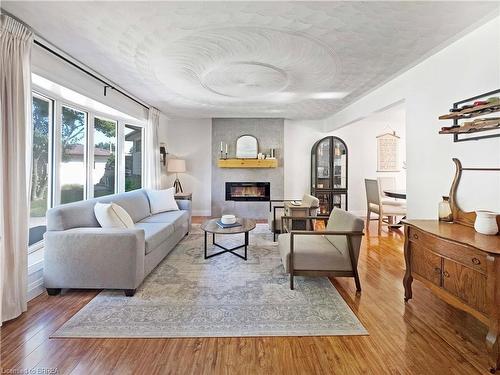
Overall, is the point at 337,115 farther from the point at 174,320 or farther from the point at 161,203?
the point at 174,320

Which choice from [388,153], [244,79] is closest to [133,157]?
[244,79]

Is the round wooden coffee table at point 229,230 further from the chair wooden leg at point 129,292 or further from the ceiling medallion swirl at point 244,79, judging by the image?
the ceiling medallion swirl at point 244,79

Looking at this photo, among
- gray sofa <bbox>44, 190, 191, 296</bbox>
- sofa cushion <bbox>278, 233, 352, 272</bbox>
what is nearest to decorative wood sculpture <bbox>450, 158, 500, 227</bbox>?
sofa cushion <bbox>278, 233, 352, 272</bbox>

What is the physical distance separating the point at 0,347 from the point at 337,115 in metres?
6.16

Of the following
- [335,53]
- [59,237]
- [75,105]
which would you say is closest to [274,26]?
[335,53]

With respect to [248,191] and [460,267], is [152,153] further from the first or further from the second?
[460,267]

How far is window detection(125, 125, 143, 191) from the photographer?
517cm

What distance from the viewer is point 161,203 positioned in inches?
177

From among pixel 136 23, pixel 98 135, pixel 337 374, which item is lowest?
pixel 337 374

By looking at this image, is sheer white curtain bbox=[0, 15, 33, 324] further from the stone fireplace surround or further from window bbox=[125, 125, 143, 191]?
the stone fireplace surround

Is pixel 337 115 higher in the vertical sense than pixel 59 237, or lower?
higher

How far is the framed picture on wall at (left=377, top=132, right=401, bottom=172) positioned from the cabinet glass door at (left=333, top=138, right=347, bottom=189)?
3.65 feet

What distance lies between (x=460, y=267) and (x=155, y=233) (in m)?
2.95

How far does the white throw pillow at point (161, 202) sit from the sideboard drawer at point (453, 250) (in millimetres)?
3736
